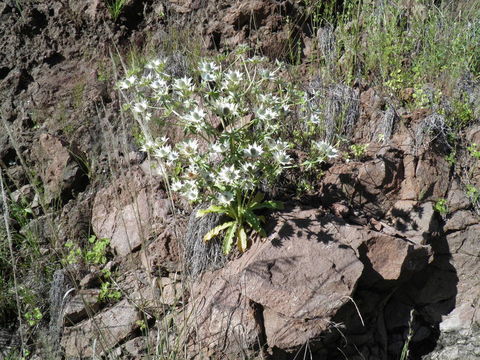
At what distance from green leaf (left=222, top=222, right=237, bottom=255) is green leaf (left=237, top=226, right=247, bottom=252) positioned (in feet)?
0.12

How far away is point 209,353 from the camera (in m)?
2.69

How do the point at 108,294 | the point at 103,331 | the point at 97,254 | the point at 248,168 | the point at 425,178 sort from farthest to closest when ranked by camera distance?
the point at 97,254 → the point at 425,178 → the point at 108,294 → the point at 103,331 → the point at 248,168

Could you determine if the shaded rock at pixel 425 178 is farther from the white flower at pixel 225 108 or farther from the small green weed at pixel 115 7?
the small green weed at pixel 115 7

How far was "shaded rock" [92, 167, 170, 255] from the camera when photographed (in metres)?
3.36

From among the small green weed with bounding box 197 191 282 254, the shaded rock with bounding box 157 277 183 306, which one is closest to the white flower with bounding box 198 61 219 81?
the small green weed with bounding box 197 191 282 254

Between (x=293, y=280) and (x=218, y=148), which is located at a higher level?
(x=218, y=148)

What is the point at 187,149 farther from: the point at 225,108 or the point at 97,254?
the point at 97,254

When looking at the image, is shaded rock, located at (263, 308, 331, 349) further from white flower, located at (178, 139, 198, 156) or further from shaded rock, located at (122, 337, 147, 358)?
white flower, located at (178, 139, 198, 156)

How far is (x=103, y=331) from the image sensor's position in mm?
2969

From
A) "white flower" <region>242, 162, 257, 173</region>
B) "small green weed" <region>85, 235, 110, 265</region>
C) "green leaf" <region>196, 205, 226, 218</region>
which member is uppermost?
"white flower" <region>242, 162, 257, 173</region>

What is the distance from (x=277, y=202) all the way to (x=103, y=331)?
4.50 feet

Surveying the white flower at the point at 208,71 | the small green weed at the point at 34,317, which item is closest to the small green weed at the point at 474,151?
the white flower at the point at 208,71

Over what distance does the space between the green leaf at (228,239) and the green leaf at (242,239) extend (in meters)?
0.04

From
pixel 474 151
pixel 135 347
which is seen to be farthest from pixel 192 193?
pixel 474 151
